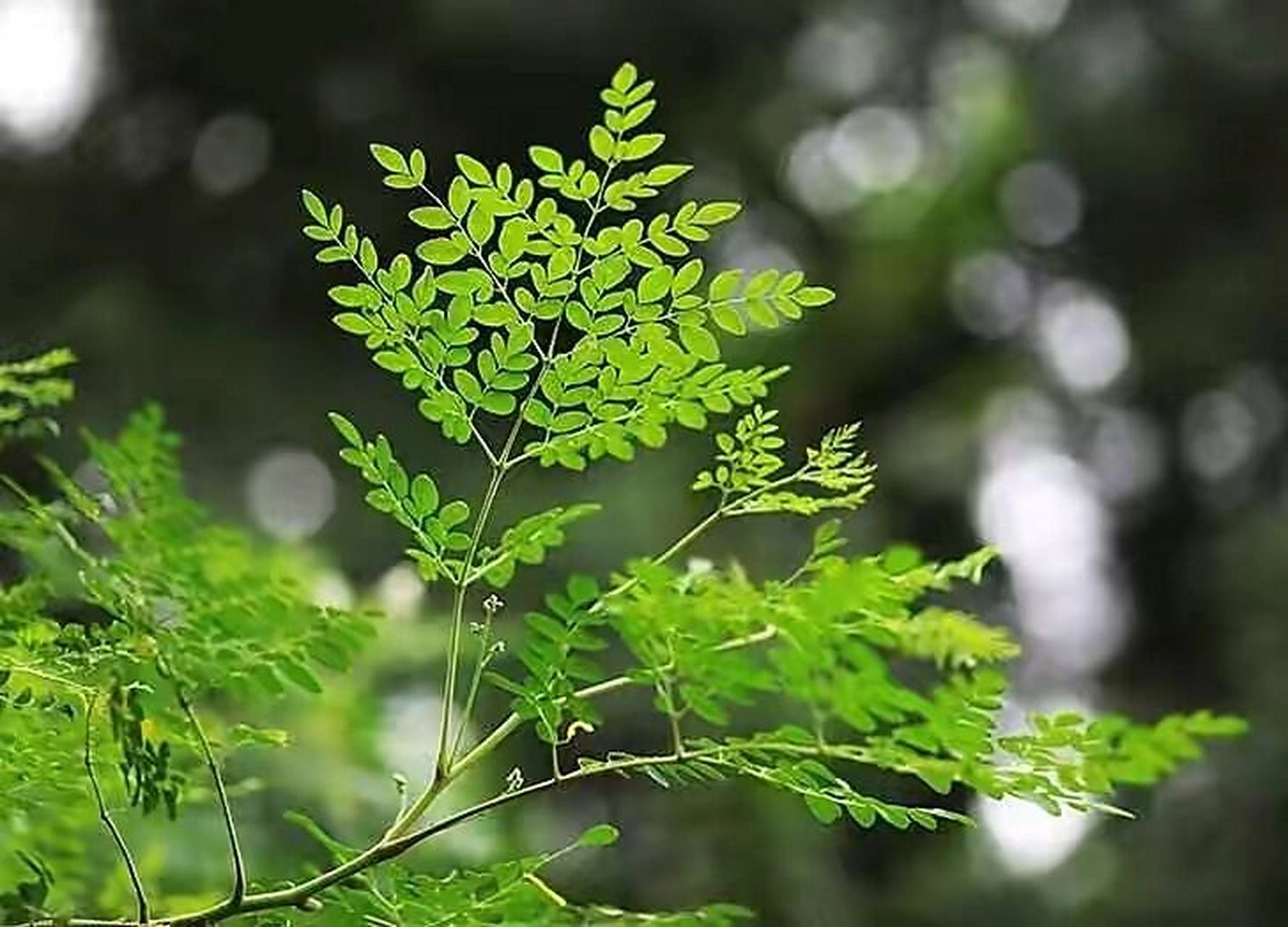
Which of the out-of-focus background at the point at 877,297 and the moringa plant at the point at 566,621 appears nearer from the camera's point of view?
the moringa plant at the point at 566,621

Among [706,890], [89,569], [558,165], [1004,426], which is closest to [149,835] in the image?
[89,569]

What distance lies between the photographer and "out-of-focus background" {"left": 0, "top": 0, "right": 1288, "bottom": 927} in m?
2.47

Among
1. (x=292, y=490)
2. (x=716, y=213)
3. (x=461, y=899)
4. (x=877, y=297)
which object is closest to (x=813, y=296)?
(x=716, y=213)

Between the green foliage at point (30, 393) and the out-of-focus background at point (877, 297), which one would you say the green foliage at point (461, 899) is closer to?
the green foliage at point (30, 393)

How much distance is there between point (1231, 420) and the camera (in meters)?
3.45

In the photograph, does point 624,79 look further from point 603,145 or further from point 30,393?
point 30,393

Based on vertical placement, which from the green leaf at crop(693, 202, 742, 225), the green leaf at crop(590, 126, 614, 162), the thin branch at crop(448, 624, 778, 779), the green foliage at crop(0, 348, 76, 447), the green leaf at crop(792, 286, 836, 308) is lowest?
the thin branch at crop(448, 624, 778, 779)

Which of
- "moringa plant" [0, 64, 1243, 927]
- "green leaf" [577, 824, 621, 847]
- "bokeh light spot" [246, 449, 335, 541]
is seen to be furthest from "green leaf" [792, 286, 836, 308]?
"bokeh light spot" [246, 449, 335, 541]

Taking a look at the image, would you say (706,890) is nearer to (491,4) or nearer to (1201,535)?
(491,4)

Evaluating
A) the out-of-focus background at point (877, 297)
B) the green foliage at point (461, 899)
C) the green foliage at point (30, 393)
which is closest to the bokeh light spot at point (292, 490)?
the out-of-focus background at point (877, 297)

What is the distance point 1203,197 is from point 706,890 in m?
1.87

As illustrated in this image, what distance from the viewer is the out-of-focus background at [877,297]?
247cm

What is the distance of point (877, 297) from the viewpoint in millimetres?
3162

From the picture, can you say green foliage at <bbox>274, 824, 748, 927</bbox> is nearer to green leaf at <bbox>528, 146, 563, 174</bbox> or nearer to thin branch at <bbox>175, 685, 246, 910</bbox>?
thin branch at <bbox>175, 685, 246, 910</bbox>
